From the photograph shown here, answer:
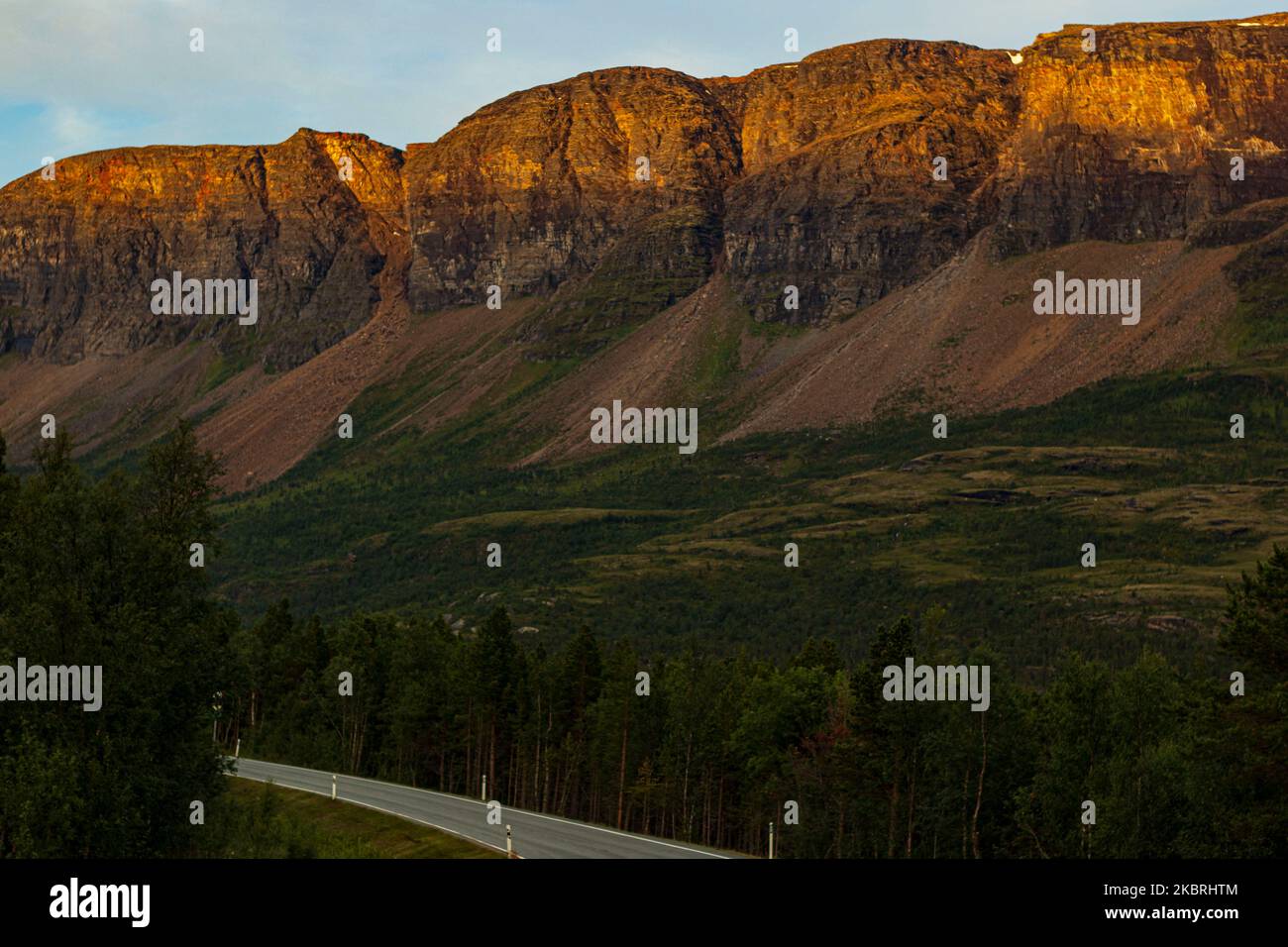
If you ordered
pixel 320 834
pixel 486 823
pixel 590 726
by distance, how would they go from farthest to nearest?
1. pixel 590 726
2. pixel 486 823
3. pixel 320 834

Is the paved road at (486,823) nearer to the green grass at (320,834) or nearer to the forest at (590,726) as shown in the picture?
the green grass at (320,834)

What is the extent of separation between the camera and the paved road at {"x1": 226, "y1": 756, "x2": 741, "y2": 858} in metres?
45.6

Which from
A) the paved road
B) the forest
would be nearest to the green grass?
the paved road

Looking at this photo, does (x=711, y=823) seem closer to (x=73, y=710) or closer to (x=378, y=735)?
(x=378, y=735)

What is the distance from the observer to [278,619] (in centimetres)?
12950

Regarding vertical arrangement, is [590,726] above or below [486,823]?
above

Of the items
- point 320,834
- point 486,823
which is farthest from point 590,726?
point 320,834

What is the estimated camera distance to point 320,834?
54781mm

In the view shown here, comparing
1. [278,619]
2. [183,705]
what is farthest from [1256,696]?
[278,619]

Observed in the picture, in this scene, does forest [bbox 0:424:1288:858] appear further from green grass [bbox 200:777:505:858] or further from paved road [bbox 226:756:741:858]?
paved road [bbox 226:756:741:858]

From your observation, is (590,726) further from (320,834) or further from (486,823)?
(320,834)

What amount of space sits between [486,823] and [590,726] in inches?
1331

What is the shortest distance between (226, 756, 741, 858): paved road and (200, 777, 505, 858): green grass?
948 mm

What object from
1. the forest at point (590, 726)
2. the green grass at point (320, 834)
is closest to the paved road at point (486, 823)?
the green grass at point (320, 834)
